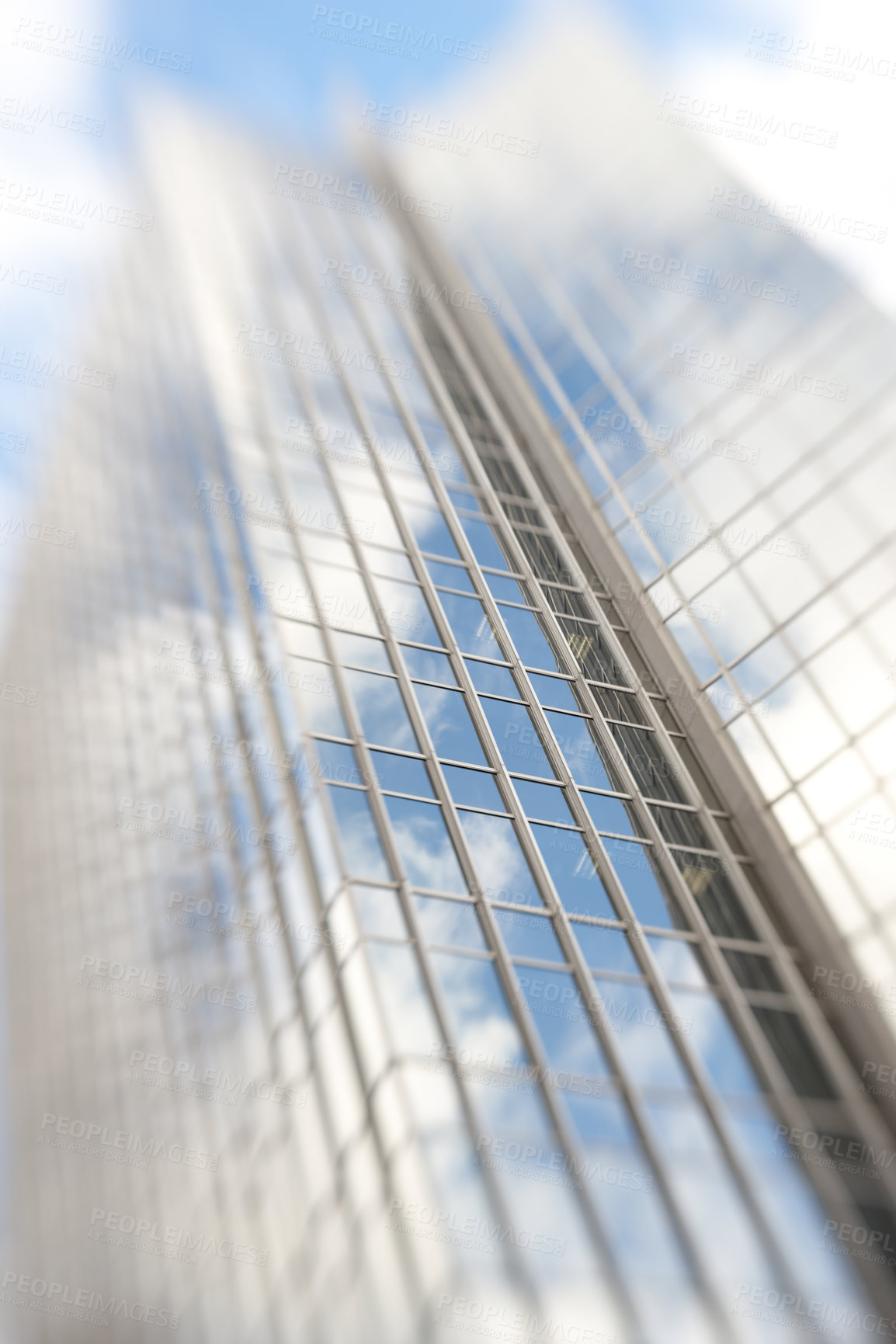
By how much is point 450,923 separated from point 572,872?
3.14 meters

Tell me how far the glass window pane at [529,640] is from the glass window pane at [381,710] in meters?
3.80

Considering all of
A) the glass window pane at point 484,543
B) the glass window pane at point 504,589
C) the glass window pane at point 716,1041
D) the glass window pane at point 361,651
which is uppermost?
the glass window pane at point 484,543

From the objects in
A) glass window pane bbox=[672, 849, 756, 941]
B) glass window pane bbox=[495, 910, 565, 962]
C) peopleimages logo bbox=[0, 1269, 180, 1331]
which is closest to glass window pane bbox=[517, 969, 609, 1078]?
glass window pane bbox=[495, 910, 565, 962]

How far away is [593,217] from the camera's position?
104 ft

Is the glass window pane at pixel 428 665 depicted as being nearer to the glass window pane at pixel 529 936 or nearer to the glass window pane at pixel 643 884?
the glass window pane at pixel 643 884

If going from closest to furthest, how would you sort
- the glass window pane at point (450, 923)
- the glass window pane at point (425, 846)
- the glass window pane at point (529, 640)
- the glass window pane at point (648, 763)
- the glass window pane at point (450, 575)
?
the glass window pane at point (450, 923) < the glass window pane at point (425, 846) < the glass window pane at point (648, 763) < the glass window pane at point (529, 640) < the glass window pane at point (450, 575)

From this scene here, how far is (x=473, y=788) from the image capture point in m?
18.0

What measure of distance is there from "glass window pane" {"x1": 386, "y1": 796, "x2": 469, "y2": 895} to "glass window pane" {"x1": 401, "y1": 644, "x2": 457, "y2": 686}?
11.7 ft

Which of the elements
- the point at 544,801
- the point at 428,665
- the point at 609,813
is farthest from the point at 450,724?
the point at 609,813

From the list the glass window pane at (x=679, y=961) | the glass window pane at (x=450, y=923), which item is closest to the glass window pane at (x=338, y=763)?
the glass window pane at (x=450, y=923)

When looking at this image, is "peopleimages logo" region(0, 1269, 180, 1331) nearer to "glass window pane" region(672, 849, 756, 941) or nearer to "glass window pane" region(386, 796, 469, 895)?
"glass window pane" region(386, 796, 469, 895)

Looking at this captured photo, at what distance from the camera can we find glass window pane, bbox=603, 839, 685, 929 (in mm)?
17203

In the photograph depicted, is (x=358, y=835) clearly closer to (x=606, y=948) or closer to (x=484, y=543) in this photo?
(x=606, y=948)

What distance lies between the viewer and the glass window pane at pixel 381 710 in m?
17.8
